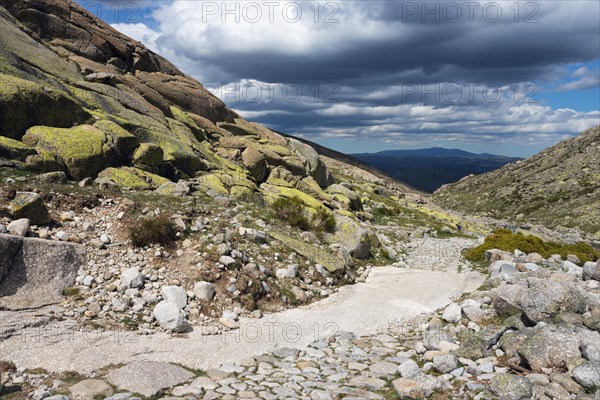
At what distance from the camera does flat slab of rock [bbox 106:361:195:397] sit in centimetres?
903

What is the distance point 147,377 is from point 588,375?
10.1m

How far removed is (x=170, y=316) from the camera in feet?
41.8

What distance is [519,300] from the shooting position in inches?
498

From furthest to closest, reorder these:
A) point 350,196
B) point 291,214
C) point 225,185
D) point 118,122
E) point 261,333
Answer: point 350,196
point 225,185
point 118,122
point 291,214
point 261,333

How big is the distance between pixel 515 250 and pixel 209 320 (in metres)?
22.0

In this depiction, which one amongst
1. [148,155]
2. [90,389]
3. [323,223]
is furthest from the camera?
[148,155]

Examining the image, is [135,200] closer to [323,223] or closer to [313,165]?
[323,223]

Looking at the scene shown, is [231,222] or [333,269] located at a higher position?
[231,222]

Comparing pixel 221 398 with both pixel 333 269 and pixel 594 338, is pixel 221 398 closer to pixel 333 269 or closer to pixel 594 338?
pixel 594 338

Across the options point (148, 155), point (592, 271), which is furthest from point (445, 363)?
point (148, 155)

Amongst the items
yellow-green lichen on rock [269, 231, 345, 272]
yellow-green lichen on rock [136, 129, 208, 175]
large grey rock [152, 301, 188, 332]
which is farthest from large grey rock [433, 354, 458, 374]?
yellow-green lichen on rock [136, 129, 208, 175]

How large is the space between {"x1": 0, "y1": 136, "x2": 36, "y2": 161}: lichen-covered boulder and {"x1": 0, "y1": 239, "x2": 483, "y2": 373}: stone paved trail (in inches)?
508

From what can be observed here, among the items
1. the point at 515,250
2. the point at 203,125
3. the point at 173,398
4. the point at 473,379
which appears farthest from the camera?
the point at 203,125

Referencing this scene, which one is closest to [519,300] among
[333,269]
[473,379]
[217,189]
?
[473,379]
